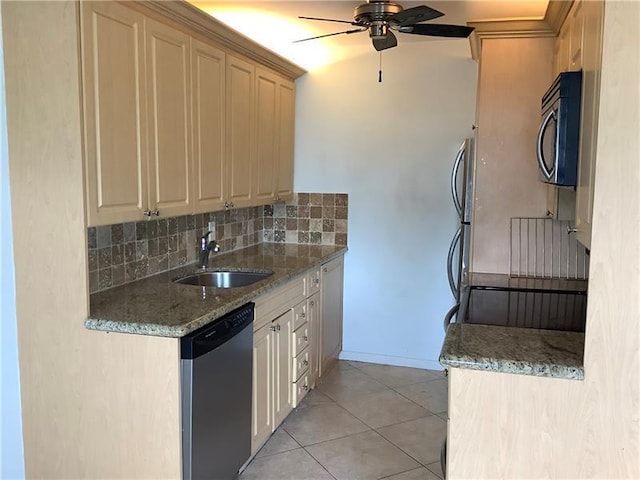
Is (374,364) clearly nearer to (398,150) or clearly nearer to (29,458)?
(398,150)

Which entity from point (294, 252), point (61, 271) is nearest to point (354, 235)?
point (294, 252)

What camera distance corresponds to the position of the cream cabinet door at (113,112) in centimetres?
212

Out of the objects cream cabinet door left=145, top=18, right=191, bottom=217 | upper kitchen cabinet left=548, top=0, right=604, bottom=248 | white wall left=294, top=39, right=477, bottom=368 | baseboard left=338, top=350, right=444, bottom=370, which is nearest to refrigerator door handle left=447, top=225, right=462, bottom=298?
white wall left=294, top=39, right=477, bottom=368

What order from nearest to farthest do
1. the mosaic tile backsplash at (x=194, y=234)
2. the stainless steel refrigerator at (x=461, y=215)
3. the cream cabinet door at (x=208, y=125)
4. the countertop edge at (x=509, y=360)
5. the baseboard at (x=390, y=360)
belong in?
the countertop edge at (x=509, y=360) → the mosaic tile backsplash at (x=194, y=234) → the cream cabinet door at (x=208, y=125) → the stainless steel refrigerator at (x=461, y=215) → the baseboard at (x=390, y=360)

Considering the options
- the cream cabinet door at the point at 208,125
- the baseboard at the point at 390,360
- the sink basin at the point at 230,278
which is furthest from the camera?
the baseboard at the point at 390,360

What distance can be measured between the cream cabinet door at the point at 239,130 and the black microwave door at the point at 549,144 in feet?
5.78

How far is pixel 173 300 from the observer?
249cm

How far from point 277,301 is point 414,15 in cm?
159

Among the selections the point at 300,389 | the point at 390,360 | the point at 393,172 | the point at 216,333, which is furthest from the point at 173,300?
the point at 390,360

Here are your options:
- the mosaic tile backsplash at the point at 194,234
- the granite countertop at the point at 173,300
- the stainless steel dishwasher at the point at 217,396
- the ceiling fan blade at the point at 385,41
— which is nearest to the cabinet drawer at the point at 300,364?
the granite countertop at the point at 173,300

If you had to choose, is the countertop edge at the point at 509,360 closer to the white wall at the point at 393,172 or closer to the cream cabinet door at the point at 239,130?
the cream cabinet door at the point at 239,130

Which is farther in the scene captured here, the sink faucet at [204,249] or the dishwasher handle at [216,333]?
the sink faucet at [204,249]

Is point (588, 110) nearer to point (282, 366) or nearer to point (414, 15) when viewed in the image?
Answer: point (414, 15)

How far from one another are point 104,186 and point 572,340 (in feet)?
5.87
